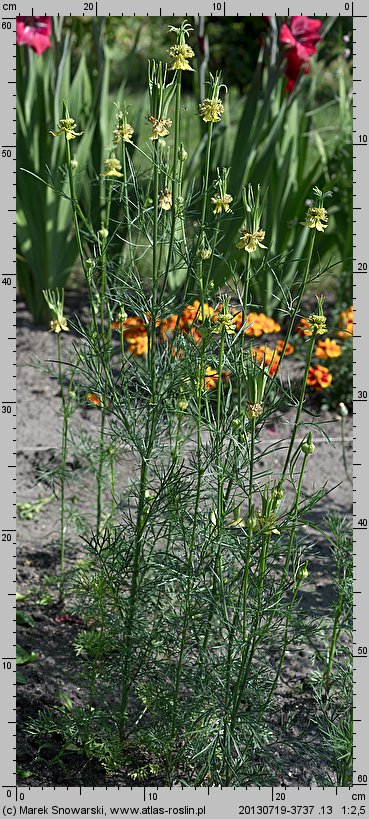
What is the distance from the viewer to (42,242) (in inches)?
169

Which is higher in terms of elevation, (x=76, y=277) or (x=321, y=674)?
(x=76, y=277)

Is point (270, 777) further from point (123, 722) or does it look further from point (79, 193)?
point (79, 193)

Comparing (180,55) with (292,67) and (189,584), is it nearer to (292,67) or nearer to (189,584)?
(189,584)

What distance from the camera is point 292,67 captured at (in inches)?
162

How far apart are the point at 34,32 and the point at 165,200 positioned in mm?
2757

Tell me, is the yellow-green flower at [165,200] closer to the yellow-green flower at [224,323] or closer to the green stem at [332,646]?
the yellow-green flower at [224,323]

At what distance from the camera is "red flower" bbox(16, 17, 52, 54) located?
4020mm

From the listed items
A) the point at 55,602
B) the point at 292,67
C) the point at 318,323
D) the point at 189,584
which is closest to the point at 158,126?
the point at 318,323

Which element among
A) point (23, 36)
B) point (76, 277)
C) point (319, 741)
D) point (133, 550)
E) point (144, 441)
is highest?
point (23, 36)

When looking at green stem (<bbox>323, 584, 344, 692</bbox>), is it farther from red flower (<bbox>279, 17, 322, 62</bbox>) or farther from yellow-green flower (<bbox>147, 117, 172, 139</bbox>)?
red flower (<bbox>279, 17, 322, 62</bbox>)
